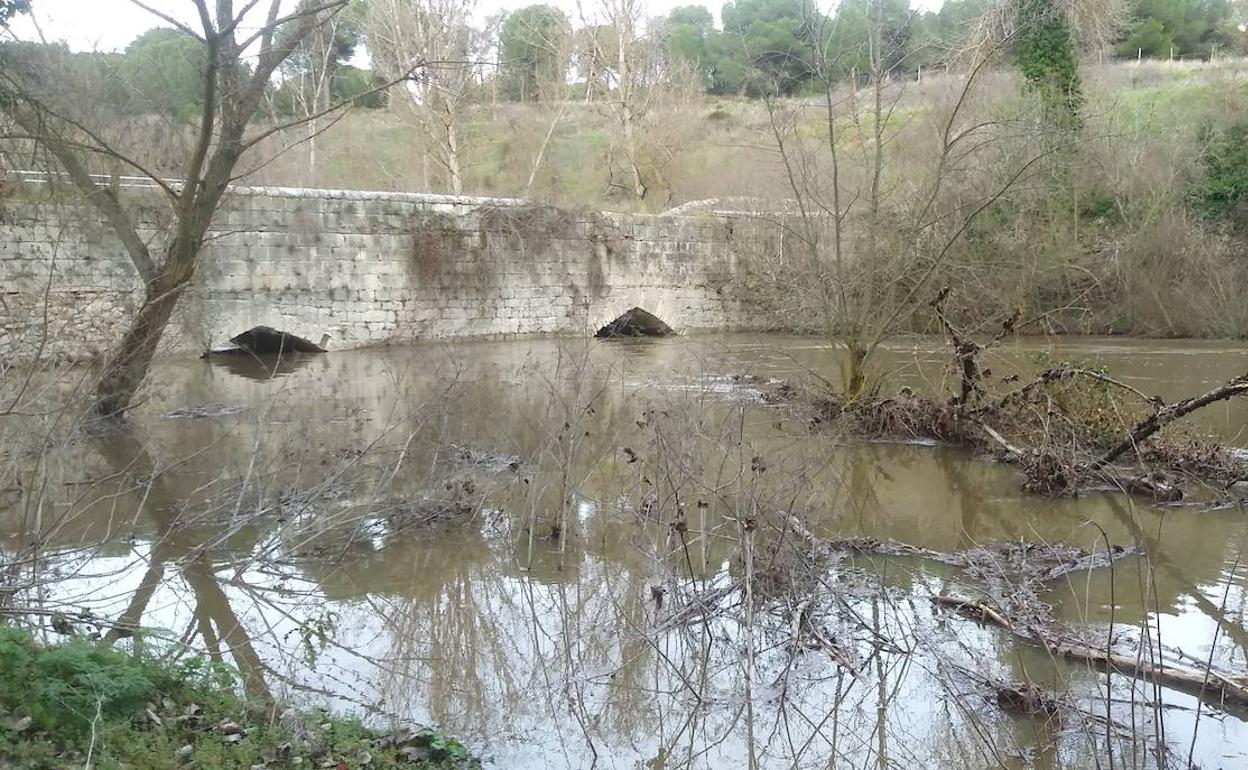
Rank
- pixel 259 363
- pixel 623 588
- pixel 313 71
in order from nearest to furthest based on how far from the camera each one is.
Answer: pixel 623 588
pixel 259 363
pixel 313 71

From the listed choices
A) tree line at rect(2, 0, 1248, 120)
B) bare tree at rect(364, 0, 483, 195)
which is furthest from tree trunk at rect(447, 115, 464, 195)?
tree line at rect(2, 0, 1248, 120)

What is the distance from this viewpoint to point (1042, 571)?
5363 millimetres

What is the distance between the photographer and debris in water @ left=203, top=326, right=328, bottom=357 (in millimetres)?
16484

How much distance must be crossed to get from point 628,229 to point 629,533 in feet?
47.1

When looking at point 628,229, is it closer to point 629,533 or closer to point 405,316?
point 405,316

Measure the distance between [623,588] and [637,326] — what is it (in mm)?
16450

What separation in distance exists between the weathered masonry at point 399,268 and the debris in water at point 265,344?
0.25 metres

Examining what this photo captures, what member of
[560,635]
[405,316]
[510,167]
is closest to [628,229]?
[405,316]

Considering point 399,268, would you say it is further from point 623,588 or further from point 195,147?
point 623,588

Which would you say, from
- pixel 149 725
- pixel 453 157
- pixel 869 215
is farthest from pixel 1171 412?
pixel 453 157

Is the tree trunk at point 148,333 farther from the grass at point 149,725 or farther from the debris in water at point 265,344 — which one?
the debris in water at point 265,344

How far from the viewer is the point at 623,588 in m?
5.31

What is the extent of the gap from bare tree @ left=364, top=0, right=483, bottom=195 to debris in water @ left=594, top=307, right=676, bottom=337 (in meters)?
6.00

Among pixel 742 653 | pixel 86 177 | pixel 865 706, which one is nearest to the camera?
pixel 865 706
